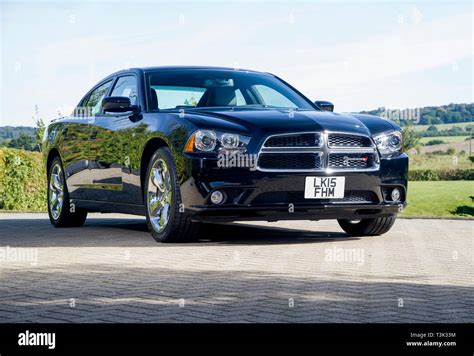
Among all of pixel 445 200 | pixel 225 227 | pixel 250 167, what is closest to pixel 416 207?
pixel 445 200

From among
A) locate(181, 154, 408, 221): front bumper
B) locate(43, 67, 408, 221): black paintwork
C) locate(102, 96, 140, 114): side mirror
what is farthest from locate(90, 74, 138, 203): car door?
locate(181, 154, 408, 221): front bumper

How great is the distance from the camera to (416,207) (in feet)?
161

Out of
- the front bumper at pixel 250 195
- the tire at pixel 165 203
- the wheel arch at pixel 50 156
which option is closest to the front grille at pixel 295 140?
the front bumper at pixel 250 195

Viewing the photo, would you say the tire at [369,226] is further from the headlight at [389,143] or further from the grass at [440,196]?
the grass at [440,196]

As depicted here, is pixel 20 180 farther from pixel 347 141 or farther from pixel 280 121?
pixel 347 141

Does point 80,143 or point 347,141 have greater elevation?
point 347,141

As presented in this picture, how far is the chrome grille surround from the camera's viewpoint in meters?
9.19

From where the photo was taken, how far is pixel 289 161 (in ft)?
30.3

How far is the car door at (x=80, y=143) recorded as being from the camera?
11617mm

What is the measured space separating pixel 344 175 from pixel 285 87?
7.68ft

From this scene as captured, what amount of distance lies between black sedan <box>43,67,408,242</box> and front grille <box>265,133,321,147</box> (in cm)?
1

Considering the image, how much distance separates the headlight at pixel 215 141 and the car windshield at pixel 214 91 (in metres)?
1.13

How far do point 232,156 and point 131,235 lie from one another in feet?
8.38

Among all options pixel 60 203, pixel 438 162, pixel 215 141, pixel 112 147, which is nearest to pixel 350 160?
pixel 215 141
